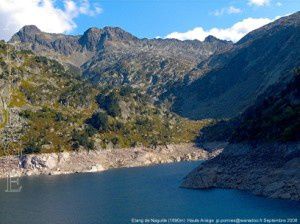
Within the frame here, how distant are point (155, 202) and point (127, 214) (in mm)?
12270

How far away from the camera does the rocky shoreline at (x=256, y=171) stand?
89625 mm

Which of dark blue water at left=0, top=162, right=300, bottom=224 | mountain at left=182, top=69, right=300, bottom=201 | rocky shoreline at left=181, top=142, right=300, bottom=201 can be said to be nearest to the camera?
dark blue water at left=0, top=162, right=300, bottom=224

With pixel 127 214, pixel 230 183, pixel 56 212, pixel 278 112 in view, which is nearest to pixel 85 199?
pixel 56 212

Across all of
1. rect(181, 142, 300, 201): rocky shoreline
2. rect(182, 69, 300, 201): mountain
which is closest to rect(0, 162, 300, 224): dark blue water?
rect(181, 142, 300, 201): rocky shoreline

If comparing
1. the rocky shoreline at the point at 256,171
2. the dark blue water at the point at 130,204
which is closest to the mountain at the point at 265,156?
the rocky shoreline at the point at 256,171

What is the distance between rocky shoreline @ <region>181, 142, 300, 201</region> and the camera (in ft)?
294

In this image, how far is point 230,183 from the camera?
108 m

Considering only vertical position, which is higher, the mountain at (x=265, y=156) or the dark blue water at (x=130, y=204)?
the mountain at (x=265, y=156)

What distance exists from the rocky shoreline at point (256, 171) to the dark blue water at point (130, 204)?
2.88 meters

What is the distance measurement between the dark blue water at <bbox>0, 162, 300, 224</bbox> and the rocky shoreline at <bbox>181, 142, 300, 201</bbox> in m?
2.88

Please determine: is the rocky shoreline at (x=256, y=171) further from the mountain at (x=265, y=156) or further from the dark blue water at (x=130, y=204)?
the dark blue water at (x=130, y=204)

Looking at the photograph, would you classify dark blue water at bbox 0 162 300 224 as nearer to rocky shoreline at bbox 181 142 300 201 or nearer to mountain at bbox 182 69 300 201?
rocky shoreline at bbox 181 142 300 201

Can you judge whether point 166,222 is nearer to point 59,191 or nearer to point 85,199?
point 85,199

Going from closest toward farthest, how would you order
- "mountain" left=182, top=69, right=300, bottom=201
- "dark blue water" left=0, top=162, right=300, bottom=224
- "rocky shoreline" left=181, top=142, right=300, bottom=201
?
"dark blue water" left=0, top=162, right=300, bottom=224
"rocky shoreline" left=181, top=142, right=300, bottom=201
"mountain" left=182, top=69, right=300, bottom=201
